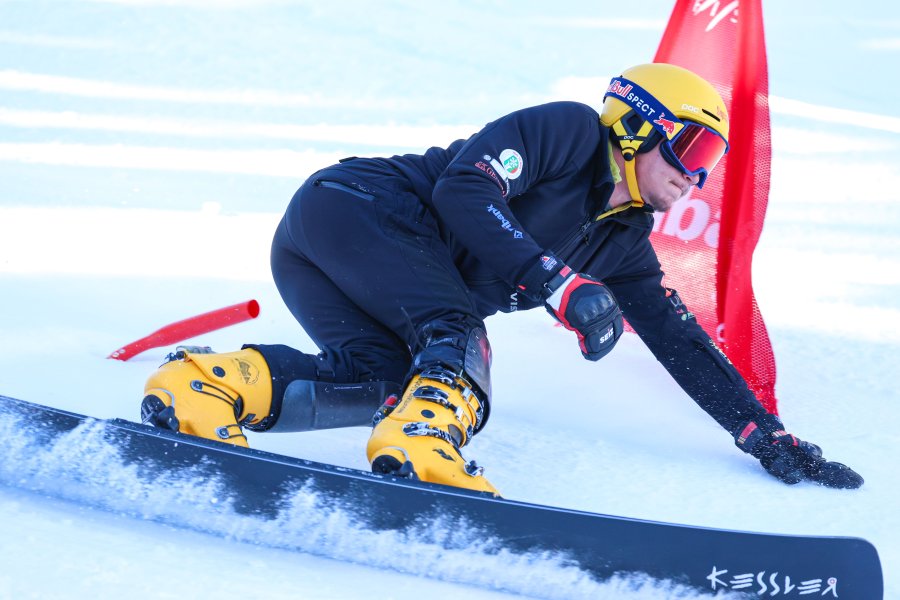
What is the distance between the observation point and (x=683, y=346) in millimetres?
2764

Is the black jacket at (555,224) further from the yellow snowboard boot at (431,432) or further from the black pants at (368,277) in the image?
the yellow snowboard boot at (431,432)

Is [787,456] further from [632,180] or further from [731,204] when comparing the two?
[731,204]

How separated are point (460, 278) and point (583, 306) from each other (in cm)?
38

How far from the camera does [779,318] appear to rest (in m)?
3.98

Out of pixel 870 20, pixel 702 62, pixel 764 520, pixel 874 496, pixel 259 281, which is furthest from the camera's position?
pixel 870 20

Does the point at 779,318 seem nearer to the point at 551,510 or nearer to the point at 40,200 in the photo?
the point at 551,510

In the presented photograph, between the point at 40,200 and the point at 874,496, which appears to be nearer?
the point at 874,496

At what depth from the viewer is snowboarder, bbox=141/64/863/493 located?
2010mm

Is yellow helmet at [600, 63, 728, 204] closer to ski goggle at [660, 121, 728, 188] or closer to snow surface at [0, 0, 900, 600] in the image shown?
ski goggle at [660, 121, 728, 188]

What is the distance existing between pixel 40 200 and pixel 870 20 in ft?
30.2

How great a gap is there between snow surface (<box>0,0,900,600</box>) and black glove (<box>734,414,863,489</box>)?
1.7 inches

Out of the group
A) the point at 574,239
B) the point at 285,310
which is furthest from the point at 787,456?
the point at 285,310

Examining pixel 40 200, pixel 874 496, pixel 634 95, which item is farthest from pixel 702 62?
pixel 40 200

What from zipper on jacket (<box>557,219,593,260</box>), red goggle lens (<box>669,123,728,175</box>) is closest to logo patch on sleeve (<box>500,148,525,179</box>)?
zipper on jacket (<box>557,219,593,260</box>)
